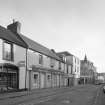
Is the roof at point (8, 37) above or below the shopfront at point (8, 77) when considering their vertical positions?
above

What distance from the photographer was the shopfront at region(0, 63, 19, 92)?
63.1ft

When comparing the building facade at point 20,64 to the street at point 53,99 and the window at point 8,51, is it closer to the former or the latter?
the window at point 8,51

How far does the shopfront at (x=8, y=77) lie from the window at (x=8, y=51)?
115 centimetres

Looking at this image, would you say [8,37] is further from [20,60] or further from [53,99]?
[53,99]

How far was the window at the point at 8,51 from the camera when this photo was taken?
66.9ft

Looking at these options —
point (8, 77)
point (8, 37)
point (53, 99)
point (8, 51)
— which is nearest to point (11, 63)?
point (8, 51)

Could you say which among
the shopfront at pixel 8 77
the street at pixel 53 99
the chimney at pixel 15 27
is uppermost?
the chimney at pixel 15 27

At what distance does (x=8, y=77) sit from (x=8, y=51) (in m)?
3.39

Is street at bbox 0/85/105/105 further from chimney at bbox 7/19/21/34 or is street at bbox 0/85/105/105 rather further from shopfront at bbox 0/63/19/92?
chimney at bbox 7/19/21/34

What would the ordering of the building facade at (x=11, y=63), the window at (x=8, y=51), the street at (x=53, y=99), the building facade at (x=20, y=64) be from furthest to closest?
1. the window at (x=8, y=51)
2. the building facade at (x=20, y=64)
3. the building facade at (x=11, y=63)
4. the street at (x=53, y=99)

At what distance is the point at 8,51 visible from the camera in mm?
20984

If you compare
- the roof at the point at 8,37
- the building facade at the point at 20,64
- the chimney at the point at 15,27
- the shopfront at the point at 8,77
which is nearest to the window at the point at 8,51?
the building facade at the point at 20,64

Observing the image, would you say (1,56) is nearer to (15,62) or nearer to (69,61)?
(15,62)

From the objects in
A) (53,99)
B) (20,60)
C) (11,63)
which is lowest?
(53,99)
